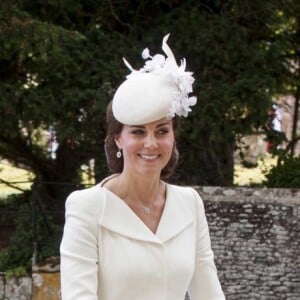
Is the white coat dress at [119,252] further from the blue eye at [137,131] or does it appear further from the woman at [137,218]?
the blue eye at [137,131]

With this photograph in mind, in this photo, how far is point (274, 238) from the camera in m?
7.14

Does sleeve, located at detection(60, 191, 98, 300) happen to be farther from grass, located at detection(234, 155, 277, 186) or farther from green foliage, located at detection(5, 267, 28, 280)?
grass, located at detection(234, 155, 277, 186)

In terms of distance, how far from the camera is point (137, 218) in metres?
2.32

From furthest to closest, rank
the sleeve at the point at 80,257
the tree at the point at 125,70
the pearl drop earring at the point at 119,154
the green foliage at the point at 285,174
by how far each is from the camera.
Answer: the green foliage at the point at 285,174, the tree at the point at 125,70, the pearl drop earring at the point at 119,154, the sleeve at the point at 80,257

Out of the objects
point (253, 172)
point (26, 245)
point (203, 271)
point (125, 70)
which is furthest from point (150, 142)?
point (253, 172)

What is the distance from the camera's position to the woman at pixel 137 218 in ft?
7.22

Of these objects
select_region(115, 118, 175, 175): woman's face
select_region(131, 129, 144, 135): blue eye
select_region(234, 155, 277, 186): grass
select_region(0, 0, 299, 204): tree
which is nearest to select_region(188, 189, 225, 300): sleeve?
select_region(115, 118, 175, 175): woman's face

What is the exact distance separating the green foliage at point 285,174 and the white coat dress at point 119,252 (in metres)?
5.69

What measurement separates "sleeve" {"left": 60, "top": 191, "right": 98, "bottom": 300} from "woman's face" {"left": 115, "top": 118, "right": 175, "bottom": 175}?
0.21 metres

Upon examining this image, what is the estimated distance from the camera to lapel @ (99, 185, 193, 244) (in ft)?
7.43

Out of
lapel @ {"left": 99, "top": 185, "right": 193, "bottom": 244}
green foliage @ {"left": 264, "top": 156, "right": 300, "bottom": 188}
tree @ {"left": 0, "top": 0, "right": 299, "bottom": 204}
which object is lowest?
lapel @ {"left": 99, "top": 185, "right": 193, "bottom": 244}

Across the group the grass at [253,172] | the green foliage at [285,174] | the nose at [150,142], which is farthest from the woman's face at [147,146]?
the grass at [253,172]

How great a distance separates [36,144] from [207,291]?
262 inches

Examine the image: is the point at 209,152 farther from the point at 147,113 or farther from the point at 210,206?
the point at 147,113
